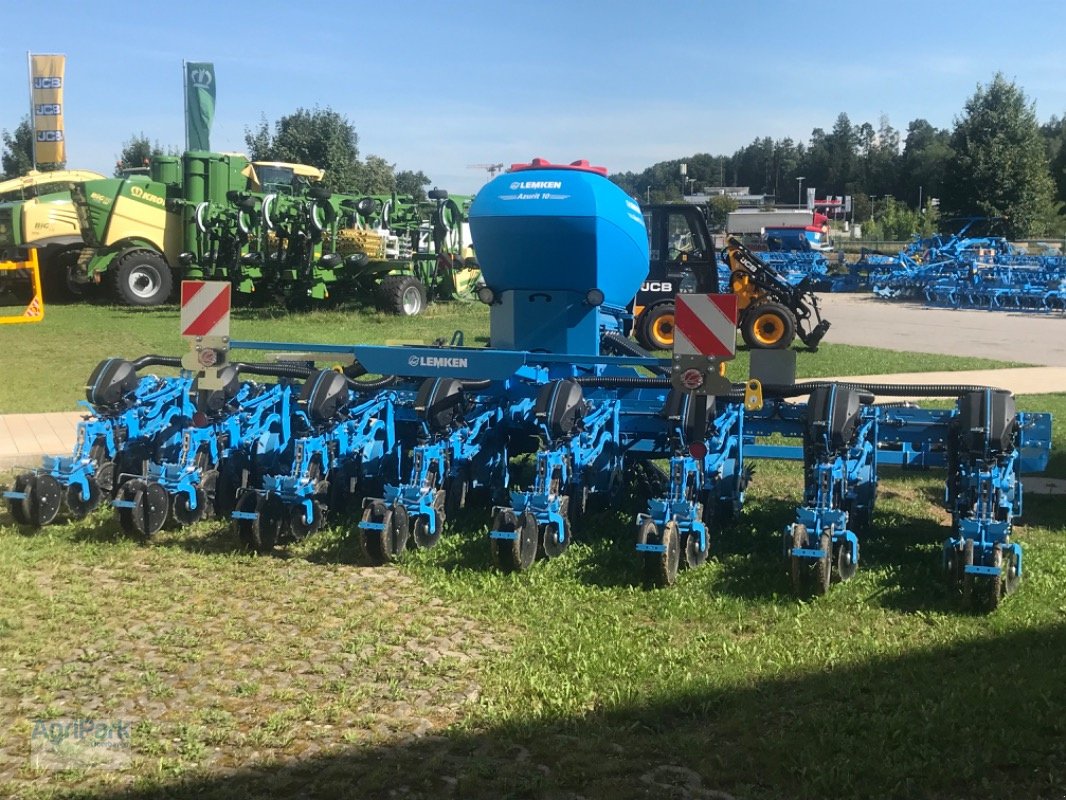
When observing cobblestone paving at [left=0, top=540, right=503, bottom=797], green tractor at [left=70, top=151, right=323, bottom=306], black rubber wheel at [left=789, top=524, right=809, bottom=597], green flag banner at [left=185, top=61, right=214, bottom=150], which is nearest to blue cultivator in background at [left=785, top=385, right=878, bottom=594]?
black rubber wheel at [left=789, top=524, right=809, bottom=597]

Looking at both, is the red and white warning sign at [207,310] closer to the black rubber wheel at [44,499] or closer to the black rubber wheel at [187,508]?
the black rubber wheel at [187,508]

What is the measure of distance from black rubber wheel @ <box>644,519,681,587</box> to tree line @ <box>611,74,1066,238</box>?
3936 millimetres

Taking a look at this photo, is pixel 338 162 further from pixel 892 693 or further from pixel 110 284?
pixel 892 693

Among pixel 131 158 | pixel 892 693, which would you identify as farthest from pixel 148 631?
pixel 131 158

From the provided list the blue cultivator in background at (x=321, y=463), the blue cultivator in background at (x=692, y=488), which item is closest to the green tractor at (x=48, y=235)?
the blue cultivator in background at (x=321, y=463)

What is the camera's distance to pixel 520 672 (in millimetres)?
4449

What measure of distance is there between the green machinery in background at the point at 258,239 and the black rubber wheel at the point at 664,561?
1556cm

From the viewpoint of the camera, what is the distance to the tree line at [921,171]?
4594 centimetres

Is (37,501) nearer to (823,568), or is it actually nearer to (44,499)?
(44,499)

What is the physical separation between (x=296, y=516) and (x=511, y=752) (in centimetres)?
270

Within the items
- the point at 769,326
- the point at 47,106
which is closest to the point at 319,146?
the point at 47,106

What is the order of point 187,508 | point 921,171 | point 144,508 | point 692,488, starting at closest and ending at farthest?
point 692,488
point 144,508
point 187,508
point 921,171

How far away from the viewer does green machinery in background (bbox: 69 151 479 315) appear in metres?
20.7

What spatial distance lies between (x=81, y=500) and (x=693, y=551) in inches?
145
